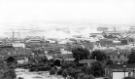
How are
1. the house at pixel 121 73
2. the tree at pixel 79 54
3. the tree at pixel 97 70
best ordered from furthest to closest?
the tree at pixel 79 54
the tree at pixel 97 70
the house at pixel 121 73

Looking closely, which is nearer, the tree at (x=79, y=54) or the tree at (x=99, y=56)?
the tree at (x=99, y=56)

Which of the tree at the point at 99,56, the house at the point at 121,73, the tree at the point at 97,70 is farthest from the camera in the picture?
the tree at the point at 99,56

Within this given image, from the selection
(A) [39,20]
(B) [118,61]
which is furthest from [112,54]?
(A) [39,20]

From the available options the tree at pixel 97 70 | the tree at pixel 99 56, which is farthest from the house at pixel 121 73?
the tree at pixel 99 56

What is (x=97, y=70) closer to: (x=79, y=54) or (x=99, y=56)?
(x=99, y=56)

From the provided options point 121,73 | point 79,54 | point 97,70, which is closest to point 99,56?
point 79,54

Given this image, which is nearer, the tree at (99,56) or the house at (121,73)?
the house at (121,73)

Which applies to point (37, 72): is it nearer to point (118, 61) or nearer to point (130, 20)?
point (118, 61)

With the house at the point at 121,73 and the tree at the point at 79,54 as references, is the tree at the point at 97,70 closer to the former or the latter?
the house at the point at 121,73

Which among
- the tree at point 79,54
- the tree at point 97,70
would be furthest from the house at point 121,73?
the tree at point 79,54

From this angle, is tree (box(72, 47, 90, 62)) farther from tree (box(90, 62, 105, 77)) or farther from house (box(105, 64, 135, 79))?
house (box(105, 64, 135, 79))

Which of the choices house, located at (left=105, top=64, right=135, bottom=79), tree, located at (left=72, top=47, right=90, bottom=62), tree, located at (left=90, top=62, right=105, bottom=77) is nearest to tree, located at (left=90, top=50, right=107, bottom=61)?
tree, located at (left=72, top=47, right=90, bottom=62)

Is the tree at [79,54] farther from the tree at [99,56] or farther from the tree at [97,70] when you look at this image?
the tree at [97,70]
